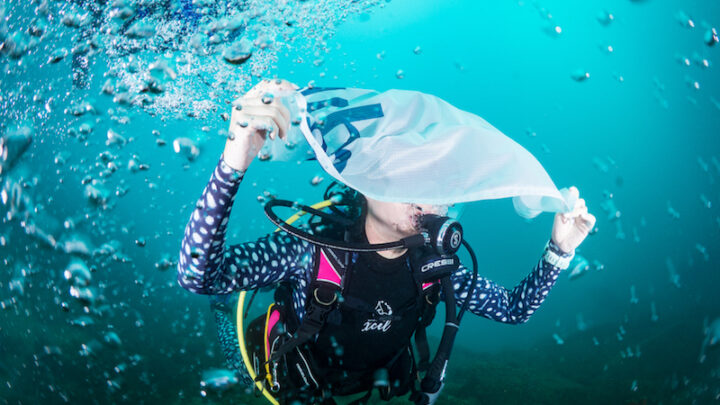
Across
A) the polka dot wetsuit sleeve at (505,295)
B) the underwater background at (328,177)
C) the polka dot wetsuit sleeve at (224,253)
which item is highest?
the polka dot wetsuit sleeve at (224,253)

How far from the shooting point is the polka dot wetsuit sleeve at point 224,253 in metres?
1.51

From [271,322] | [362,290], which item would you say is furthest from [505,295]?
[271,322]

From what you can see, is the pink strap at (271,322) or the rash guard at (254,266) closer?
the rash guard at (254,266)

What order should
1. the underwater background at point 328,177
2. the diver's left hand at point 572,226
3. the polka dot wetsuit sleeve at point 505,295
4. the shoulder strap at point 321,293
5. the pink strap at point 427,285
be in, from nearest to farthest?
1. the shoulder strap at point 321,293
2. the diver's left hand at point 572,226
3. the pink strap at point 427,285
4. the polka dot wetsuit sleeve at point 505,295
5. the underwater background at point 328,177

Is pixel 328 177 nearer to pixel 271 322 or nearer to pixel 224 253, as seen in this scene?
pixel 224 253

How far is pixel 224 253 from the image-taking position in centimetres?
182

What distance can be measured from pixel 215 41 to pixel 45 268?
26648mm

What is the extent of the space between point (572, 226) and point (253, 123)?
2233 millimetres

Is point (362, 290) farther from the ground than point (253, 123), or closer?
closer

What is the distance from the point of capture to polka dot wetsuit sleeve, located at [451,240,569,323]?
105 inches

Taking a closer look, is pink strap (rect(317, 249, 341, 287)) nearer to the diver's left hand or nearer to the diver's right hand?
the diver's right hand

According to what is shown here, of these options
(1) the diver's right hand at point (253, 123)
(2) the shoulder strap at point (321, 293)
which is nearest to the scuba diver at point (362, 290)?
(2) the shoulder strap at point (321, 293)

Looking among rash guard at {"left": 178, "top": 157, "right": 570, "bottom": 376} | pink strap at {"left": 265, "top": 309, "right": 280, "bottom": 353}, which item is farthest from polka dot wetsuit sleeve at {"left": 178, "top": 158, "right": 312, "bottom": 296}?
pink strap at {"left": 265, "top": 309, "right": 280, "bottom": 353}

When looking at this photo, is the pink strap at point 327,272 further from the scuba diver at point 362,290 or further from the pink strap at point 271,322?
the pink strap at point 271,322
